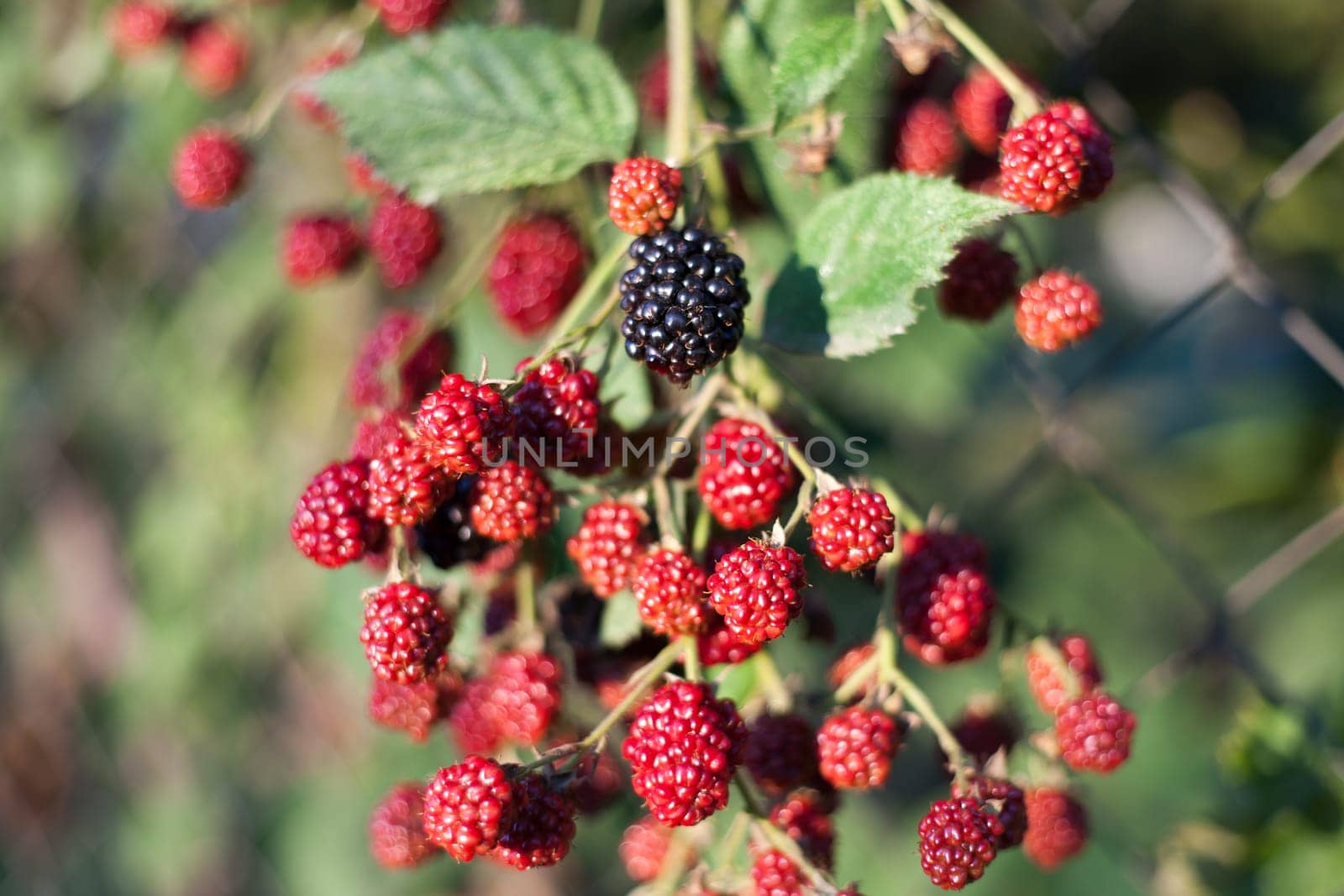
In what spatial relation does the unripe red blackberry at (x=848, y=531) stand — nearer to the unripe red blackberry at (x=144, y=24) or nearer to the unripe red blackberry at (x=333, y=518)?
the unripe red blackberry at (x=333, y=518)

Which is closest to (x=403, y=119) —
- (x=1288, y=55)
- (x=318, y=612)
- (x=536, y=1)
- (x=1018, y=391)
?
(x=536, y=1)

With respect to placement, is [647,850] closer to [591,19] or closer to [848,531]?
[848,531]

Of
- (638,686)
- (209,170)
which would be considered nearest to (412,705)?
(638,686)

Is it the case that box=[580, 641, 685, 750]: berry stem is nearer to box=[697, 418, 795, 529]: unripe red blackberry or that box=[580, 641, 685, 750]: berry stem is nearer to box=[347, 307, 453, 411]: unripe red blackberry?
box=[697, 418, 795, 529]: unripe red blackberry

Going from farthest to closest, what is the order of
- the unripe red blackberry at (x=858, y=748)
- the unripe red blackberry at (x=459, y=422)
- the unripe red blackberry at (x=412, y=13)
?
the unripe red blackberry at (x=412, y=13)
the unripe red blackberry at (x=858, y=748)
the unripe red blackberry at (x=459, y=422)

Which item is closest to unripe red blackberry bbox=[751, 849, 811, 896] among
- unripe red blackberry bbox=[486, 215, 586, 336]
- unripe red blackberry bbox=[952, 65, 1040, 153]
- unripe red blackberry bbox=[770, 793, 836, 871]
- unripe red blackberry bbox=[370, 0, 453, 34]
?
unripe red blackberry bbox=[770, 793, 836, 871]

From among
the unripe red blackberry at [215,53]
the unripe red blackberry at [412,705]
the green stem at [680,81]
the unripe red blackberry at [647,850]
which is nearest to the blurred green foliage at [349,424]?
the unripe red blackberry at [215,53]

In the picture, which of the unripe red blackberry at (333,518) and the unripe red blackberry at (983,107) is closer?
the unripe red blackberry at (333,518)
